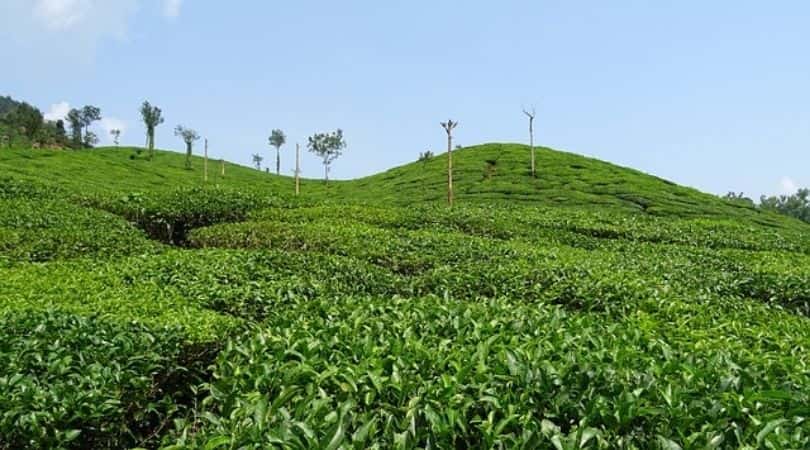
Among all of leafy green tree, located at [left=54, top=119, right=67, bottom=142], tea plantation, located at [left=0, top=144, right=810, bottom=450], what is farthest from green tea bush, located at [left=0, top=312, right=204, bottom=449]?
leafy green tree, located at [left=54, top=119, right=67, bottom=142]

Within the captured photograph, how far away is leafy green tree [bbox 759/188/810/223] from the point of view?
110900 mm

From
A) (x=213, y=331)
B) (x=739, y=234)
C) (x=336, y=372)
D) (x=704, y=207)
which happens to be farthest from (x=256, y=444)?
(x=704, y=207)

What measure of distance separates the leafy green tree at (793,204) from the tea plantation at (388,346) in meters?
115

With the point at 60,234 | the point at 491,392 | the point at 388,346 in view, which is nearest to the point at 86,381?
the point at 388,346

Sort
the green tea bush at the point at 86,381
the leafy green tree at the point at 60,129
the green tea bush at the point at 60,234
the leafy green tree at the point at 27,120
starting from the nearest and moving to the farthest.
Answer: the green tea bush at the point at 86,381 < the green tea bush at the point at 60,234 < the leafy green tree at the point at 27,120 < the leafy green tree at the point at 60,129

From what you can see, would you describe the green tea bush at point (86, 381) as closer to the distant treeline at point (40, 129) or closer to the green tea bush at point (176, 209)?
the green tea bush at point (176, 209)

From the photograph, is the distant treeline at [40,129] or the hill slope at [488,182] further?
the distant treeline at [40,129]

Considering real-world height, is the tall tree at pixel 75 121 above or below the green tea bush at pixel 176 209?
above

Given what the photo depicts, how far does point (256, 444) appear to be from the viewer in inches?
116

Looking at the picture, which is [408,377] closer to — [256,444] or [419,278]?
[256,444]

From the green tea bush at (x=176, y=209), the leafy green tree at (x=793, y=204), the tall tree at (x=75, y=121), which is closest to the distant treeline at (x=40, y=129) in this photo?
the tall tree at (x=75, y=121)

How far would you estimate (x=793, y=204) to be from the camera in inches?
4540

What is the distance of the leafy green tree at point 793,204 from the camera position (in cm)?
11090

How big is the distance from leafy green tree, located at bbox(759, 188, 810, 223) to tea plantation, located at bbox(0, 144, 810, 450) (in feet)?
377
